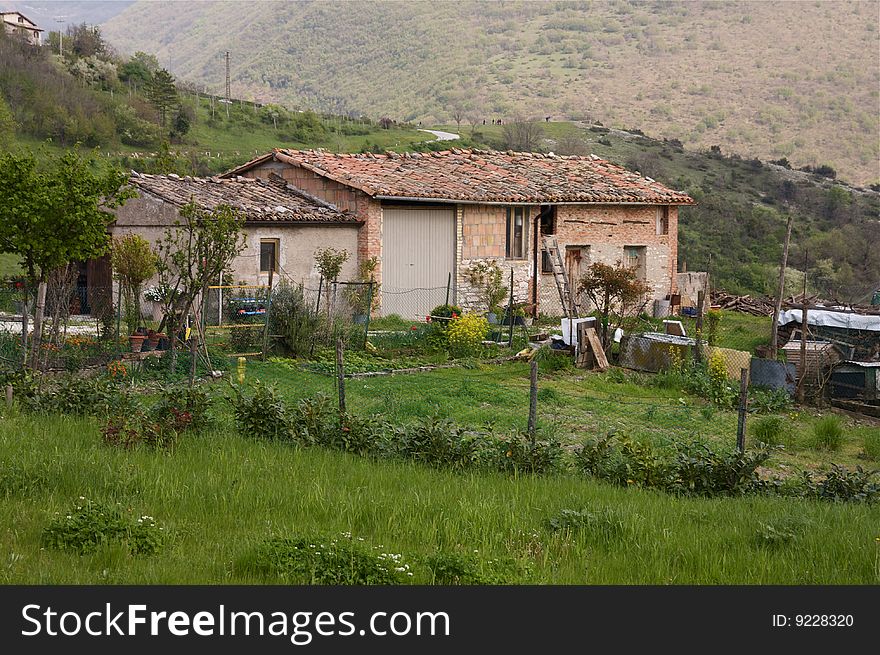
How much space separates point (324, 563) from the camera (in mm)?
6902

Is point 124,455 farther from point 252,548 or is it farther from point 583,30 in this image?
point 583,30

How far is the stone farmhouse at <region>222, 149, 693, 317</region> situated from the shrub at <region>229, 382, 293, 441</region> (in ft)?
49.3

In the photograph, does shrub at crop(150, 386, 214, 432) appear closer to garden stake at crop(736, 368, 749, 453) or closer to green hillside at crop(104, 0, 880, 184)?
garden stake at crop(736, 368, 749, 453)

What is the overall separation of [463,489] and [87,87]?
161ft

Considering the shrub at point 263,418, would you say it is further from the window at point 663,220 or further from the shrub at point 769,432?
the window at point 663,220

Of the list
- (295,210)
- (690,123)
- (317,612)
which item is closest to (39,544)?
(317,612)

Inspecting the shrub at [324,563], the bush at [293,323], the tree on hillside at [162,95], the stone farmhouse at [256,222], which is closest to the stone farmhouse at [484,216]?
the stone farmhouse at [256,222]

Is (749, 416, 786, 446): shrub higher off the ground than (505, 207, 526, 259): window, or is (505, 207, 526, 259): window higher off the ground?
(505, 207, 526, 259): window

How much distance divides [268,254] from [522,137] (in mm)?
44382

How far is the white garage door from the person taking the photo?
27828 millimetres

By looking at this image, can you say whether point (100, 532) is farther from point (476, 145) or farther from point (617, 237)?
point (476, 145)

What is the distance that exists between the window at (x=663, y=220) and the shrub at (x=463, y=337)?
546 inches

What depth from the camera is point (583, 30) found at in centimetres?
15125

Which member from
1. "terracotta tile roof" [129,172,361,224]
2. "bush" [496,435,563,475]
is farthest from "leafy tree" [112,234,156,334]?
"bush" [496,435,563,475]
